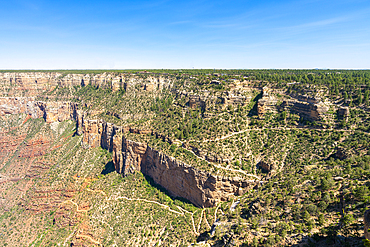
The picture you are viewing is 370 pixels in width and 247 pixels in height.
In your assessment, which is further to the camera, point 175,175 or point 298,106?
point 298,106

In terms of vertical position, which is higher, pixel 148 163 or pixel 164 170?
pixel 164 170

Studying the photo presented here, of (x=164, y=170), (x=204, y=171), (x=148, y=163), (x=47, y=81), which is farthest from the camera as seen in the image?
(x=47, y=81)

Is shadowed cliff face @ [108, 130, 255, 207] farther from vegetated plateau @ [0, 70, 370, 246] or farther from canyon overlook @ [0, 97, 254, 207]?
vegetated plateau @ [0, 70, 370, 246]

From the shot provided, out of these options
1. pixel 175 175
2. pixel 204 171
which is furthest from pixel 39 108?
pixel 204 171

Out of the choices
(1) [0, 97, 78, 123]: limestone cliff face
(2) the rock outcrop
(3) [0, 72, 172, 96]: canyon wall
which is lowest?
(1) [0, 97, 78, 123]: limestone cliff face

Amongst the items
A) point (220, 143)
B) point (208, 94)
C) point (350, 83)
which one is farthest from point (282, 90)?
point (220, 143)

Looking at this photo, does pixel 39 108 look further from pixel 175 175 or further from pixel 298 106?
pixel 298 106

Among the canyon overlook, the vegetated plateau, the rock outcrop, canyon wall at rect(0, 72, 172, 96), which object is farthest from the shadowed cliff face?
canyon wall at rect(0, 72, 172, 96)
